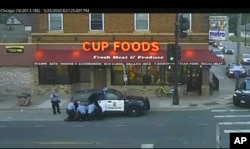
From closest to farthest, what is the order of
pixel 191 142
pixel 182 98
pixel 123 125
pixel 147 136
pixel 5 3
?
1. pixel 5 3
2. pixel 191 142
3. pixel 147 136
4. pixel 123 125
5. pixel 182 98

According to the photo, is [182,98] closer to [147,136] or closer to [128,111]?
[128,111]

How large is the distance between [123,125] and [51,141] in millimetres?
4136

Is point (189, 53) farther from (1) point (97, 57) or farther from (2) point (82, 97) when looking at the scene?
(2) point (82, 97)

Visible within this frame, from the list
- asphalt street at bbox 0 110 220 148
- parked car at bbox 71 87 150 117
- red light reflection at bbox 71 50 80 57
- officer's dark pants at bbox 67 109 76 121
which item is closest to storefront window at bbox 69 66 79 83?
red light reflection at bbox 71 50 80 57

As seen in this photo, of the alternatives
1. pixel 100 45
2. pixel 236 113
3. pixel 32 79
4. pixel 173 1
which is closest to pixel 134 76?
pixel 100 45

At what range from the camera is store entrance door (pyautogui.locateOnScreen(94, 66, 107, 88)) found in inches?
1066

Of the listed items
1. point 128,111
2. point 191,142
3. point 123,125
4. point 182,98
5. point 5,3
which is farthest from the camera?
point 182,98

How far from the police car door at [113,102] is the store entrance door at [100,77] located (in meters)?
7.35

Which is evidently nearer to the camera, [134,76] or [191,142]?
[191,142]

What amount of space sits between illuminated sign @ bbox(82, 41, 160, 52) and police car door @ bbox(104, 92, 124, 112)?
22.1 feet

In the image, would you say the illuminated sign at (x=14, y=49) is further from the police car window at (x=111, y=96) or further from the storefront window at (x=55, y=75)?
the police car window at (x=111, y=96)

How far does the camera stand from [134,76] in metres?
26.9

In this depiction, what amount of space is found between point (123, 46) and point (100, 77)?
9.26 ft

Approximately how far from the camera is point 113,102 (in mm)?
19812
